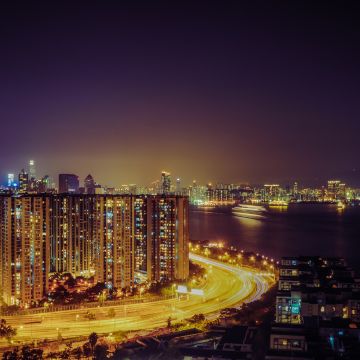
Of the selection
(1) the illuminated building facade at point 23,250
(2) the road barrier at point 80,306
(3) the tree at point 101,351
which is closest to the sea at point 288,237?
(2) the road barrier at point 80,306

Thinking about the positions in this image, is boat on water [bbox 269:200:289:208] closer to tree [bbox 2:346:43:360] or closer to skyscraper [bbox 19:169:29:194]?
skyscraper [bbox 19:169:29:194]

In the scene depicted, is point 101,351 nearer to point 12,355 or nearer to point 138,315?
point 12,355

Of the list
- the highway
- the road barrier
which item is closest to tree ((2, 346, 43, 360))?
the highway

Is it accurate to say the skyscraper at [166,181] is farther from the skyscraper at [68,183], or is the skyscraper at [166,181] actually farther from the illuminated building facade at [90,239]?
the illuminated building facade at [90,239]

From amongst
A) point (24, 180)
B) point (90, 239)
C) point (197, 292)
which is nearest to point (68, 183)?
point (24, 180)

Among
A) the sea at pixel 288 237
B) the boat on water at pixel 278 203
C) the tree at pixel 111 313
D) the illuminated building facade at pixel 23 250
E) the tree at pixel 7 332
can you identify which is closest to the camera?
the tree at pixel 7 332

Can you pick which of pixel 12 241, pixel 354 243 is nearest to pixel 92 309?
pixel 12 241
